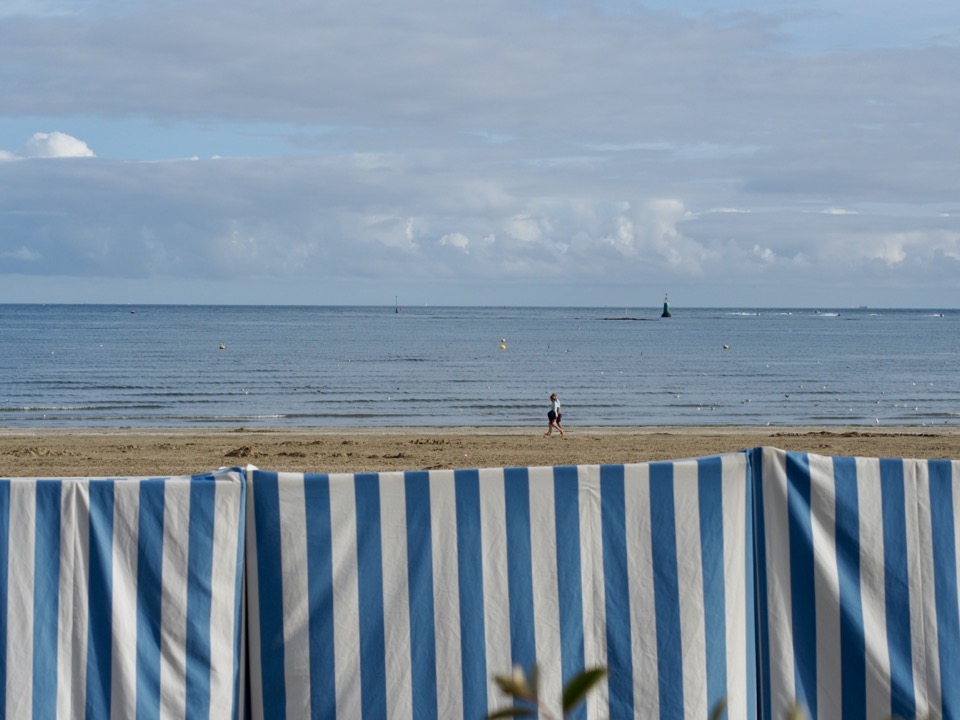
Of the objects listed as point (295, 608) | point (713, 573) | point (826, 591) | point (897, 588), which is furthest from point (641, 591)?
point (295, 608)

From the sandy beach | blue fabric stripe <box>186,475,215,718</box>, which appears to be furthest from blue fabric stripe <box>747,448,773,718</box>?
the sandy beach

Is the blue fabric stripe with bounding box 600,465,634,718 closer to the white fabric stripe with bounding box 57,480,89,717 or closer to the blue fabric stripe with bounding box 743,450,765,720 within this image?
the blue fabric stripe with bounding box 743,450,765,720

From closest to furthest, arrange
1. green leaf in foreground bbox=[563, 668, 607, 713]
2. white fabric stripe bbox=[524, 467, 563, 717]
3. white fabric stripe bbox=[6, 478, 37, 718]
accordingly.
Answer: green leaf in foreground bbox=[563, 668, 607, 713]
white fabric stripe bbox=[6, 478, 37, 718]
white fabric stripe bbox=[524, 467, 563, 717]

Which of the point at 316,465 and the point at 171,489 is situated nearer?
the point at 171,489

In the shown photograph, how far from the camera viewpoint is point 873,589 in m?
5.15

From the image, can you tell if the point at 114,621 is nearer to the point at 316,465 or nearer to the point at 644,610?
the point at 644,610

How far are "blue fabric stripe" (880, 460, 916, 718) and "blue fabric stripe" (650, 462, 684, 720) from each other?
3.10 ft

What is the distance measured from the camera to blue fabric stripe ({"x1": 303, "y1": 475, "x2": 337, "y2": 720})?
195 inches

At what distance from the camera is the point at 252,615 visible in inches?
197

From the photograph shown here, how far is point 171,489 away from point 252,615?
64 centimetres

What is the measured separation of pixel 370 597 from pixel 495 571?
21.7 inches

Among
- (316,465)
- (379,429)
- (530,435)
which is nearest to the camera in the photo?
(316,465)

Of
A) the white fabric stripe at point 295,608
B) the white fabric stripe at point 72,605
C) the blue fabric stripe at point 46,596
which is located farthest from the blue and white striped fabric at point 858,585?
the blue fabric stripe at point 46,596

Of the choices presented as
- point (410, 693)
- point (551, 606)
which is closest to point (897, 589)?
point (551, 606)
